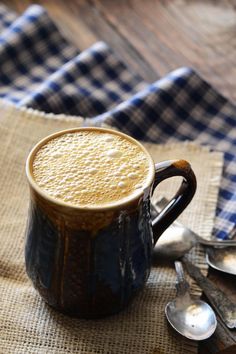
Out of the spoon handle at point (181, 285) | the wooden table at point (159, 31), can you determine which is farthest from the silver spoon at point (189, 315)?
the wooden table at point (159, 31)

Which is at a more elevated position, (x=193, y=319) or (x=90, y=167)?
(x=90, y=167)

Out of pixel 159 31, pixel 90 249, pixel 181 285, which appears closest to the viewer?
pixel 90 249

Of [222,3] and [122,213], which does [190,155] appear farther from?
[222,3]

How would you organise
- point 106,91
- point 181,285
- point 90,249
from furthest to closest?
point 106,91 < point 181,285 < point 90,249

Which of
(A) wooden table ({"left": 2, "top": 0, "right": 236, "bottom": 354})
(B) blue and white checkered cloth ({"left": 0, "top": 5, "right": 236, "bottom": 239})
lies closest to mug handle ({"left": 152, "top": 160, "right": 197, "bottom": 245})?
(B) blue and white checkered cloth ({"left": 0, "top": 5, "right": 236, "bottom": 239})

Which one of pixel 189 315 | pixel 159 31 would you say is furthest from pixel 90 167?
pixel 159 31

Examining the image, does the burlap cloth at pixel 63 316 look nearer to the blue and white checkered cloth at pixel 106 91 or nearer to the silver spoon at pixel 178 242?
the silver spoon at pixel 178 242

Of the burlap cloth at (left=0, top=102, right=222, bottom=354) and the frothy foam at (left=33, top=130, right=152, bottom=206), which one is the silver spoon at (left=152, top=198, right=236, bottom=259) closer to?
the burlap cloth at (left=0, top=102, right=222, bottom=354)

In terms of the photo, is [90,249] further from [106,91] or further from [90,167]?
[106,91]
